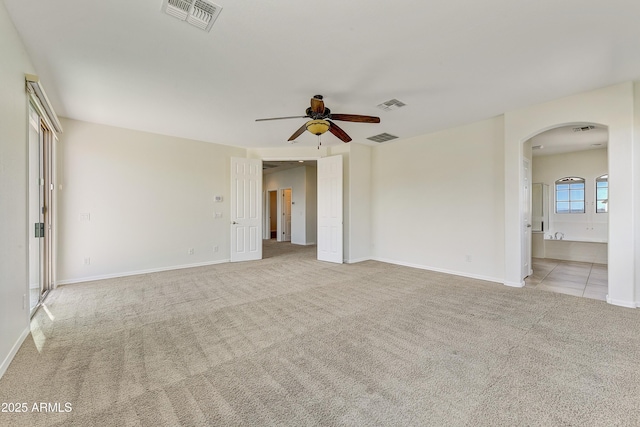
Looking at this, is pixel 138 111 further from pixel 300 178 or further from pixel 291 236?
pixel 291 236

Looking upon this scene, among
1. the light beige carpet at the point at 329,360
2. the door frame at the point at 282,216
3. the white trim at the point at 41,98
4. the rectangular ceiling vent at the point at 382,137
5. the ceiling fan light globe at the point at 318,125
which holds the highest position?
the rectangular ceiling vent at the point at 382,137

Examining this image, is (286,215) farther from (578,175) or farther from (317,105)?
(578,175)

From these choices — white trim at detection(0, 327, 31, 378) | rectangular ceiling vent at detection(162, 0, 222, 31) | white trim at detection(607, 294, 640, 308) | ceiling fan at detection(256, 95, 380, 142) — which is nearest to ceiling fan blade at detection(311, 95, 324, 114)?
ceiling fan at detection(256, 95, 380, 142)

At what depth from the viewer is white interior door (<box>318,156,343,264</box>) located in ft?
20.2

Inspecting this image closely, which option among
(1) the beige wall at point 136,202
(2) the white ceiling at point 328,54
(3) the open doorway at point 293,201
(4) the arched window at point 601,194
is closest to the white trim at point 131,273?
(1) the beige wall at point 136,202

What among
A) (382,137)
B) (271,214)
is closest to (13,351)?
(382,137)

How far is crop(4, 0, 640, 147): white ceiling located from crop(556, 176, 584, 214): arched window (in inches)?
219

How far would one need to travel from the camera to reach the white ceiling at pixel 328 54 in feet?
6.92

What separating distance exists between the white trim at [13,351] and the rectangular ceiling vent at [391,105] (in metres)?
4.63

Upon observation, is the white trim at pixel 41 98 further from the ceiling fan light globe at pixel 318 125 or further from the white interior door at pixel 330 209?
the white interior door at pixel 330 209

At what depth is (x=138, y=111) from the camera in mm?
4168

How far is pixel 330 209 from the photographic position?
252 inches

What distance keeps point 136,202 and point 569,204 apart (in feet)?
35.9

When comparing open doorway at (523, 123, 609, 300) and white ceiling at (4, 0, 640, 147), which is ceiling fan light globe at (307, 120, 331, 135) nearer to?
white ceiling at (4, 0, 640, 147)
